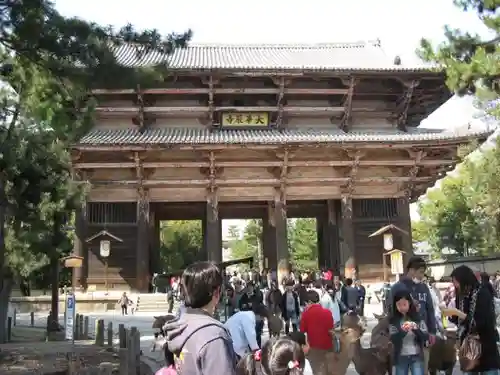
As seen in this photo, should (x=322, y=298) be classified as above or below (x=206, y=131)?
below

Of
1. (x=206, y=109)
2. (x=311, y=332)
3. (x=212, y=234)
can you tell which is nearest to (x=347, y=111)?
(x=206, y=109)

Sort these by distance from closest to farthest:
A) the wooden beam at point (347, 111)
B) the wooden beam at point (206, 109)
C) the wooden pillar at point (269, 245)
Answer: the wooden beam at point (206, 109)
the wooden beam at point (347, 111)
the wooden pillar at point (269, 245)

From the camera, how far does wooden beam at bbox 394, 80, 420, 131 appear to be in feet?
72.8

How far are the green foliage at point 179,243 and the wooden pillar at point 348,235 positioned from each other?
28.0m

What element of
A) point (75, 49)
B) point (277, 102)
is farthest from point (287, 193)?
point (75, 49)

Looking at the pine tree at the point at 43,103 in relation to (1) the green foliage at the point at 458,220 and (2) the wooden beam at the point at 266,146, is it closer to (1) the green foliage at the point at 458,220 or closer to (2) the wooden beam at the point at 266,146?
(2) the wooden beam at the point at 266,146

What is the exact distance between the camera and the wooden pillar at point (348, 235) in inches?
859

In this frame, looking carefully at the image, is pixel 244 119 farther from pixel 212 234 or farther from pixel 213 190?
pixel 212 234

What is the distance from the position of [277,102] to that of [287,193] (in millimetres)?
3851

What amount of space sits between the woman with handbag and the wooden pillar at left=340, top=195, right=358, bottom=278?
54.9 ft

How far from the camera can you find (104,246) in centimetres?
2106

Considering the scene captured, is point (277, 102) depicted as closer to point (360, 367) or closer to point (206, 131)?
point (206, 131)

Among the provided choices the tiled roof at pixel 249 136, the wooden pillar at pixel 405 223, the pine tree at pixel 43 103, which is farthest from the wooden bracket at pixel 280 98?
the pine tree at pixel 43 103

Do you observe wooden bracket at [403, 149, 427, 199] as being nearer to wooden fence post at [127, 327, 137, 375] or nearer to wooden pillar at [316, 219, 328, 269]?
wooden pillar at [316, 219, 328, 269]
